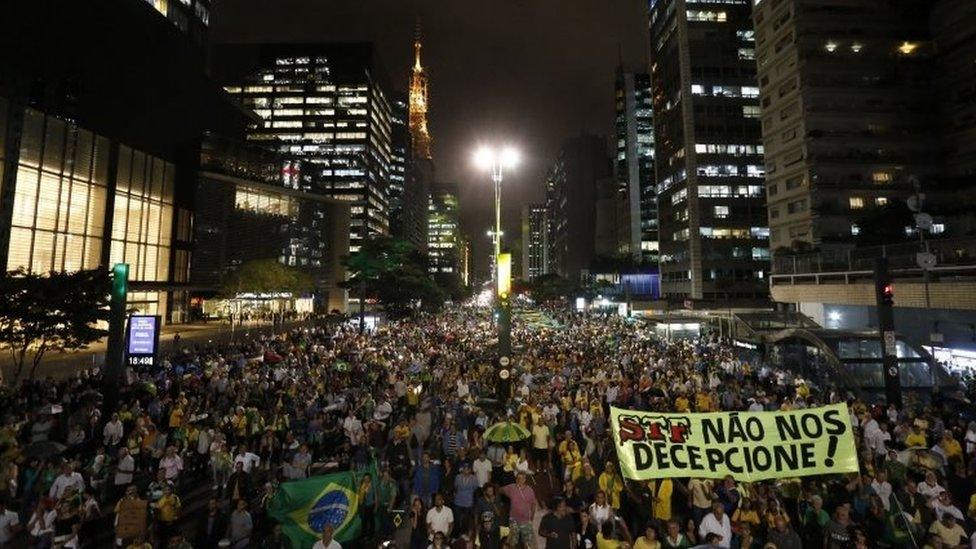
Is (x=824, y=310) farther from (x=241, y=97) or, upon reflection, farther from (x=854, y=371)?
(x=241, y=97)

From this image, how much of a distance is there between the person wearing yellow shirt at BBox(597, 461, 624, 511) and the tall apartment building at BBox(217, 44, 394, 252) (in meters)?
130

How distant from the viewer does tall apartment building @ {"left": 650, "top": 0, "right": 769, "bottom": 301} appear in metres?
77.2

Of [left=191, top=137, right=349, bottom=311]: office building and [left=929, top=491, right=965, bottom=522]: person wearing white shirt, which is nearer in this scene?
[left=929, top=491, right=965, bottom=522]: person wearing white shirt

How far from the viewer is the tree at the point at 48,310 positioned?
20938mm

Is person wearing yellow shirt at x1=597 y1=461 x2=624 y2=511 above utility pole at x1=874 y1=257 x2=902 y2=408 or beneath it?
beneath

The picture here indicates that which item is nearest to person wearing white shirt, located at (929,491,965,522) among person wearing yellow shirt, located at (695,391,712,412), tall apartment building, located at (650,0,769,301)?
person wearing yellow shirt, located at (695,391,712,412)

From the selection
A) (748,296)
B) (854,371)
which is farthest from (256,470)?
(748,296)

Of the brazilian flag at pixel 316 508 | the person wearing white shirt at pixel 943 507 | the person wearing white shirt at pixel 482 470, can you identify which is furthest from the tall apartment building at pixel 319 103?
the person wearing white shirt at pixel 943 507

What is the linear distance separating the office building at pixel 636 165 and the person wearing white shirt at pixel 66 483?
118 metres

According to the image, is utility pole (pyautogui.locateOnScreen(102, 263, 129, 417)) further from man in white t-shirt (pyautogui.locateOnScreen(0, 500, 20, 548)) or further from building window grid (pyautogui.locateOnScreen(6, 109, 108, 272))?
building window grid (pyautogui.locateOnScreen(6, 109, 108, 272))

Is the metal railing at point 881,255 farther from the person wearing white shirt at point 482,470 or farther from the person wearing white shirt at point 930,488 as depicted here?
the person wearing white shirt at point 482,470

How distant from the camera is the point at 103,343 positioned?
38156 mm

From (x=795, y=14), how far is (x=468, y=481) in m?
59.7

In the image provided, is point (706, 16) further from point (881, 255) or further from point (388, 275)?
point (881, 255)
